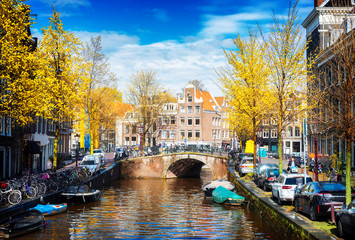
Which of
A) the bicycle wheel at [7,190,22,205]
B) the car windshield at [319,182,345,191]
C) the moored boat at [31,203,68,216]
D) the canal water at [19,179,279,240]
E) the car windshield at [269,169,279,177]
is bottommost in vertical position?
the canal water at [19,179,279,240]

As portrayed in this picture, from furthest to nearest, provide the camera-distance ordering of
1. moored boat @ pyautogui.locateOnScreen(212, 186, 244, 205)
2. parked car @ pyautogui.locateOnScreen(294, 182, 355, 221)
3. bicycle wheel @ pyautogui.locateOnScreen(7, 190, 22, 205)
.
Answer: moored boat @ pyautogui.locateOnScreen(212, 186, 244, 205), bicycle wheel @ pyautogui.locateOnScreen(7, 190, 22, 205), parked car @ pyautogui.locateOnScreen(294, 182, 355, 221)

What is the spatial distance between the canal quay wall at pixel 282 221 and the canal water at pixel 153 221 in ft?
1.57

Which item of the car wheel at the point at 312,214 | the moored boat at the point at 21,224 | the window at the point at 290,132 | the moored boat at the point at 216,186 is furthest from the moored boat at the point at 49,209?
the window at the point at 290,132

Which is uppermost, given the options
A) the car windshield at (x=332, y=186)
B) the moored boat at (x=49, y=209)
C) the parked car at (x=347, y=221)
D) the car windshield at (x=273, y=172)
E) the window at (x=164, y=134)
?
the window at (x=164, y=134)

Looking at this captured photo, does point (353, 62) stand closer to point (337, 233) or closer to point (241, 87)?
point (337, 233)

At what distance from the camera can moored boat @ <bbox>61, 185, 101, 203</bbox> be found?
93.2 ft

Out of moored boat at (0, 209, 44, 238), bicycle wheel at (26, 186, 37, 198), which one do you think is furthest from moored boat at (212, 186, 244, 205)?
moored boat at (0, 209, 44, 238)

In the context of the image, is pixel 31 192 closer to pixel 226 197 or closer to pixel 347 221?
pixel 226 197

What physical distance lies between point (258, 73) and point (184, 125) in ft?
170

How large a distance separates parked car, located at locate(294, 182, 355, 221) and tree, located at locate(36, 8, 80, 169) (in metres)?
20.0

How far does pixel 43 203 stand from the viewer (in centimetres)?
2469

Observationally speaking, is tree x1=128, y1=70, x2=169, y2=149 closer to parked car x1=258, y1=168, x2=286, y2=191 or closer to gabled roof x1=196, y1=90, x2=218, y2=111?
gabled roof x1=196, y1=90, x2=218, y2=111

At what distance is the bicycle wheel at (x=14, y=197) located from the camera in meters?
21.5

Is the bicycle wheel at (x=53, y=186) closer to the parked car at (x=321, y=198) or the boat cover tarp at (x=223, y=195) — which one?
the boat cover tarp at (x=223, y=195)
